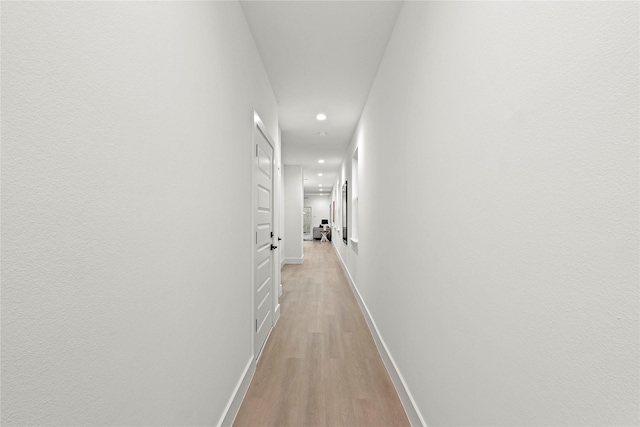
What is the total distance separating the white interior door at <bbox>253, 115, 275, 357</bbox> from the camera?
8.18 feet

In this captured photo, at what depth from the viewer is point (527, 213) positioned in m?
0.80

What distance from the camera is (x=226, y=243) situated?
1762 millimetres

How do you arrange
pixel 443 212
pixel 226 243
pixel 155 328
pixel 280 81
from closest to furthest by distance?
1. pixel 155 328
2. pixel 443 212
3. pixel 226 243
4. pixel 280 81

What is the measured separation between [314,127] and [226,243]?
353cm

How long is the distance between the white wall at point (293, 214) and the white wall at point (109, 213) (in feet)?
20.5

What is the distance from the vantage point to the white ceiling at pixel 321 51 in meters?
2.08

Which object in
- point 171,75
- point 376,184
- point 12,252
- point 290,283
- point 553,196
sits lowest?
point 290,283

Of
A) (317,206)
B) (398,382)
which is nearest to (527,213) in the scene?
(398,382)

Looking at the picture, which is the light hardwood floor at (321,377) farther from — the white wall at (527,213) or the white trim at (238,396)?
the white wall at (527,213)

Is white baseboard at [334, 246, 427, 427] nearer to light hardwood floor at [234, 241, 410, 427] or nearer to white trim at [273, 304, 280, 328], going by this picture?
light hardwood floor at [234, 241, 410, 427]

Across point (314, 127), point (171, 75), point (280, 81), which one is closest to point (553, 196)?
point (171, 75)

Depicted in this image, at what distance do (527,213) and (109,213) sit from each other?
1156 mm

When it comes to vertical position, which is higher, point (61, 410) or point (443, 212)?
point (443, 212)

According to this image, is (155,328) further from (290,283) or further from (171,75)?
(290,283)
